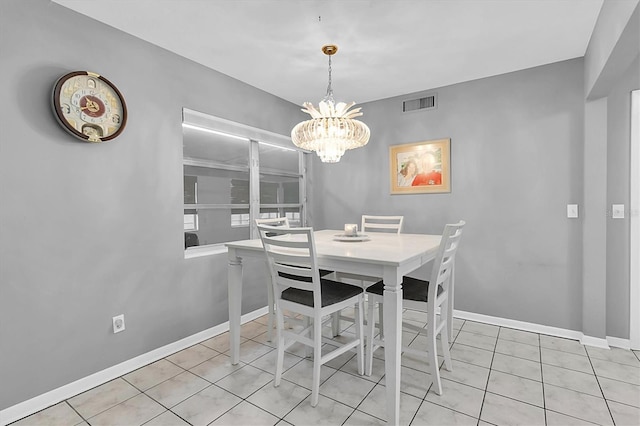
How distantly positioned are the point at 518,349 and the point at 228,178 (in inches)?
118

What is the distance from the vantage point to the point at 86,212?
6.82ft

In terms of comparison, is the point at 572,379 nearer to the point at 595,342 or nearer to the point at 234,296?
the point at 595,342

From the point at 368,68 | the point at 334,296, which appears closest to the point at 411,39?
the point at 368,68

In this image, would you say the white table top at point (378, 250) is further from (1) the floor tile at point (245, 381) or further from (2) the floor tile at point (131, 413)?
(2) the floor tile at point (131, 413)

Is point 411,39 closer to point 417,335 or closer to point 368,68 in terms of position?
point 368,68

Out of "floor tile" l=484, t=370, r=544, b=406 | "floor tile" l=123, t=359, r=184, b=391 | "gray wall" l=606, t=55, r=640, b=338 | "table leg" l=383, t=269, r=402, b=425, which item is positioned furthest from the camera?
"gray wall" l=606, t=55, r=640, b=338

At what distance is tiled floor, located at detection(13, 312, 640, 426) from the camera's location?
1.75m

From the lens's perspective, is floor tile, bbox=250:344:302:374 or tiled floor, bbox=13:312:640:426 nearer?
tiled floor, bbox=13:312:640:426

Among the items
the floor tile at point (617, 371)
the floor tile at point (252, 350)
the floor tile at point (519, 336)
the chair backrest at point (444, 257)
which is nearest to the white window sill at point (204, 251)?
the floor tile at point (252, 350)

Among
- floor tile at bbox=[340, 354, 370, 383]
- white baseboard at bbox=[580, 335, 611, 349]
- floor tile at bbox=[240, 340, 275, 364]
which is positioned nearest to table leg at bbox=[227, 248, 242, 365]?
floor tile at bbox=[240, 340, 275, 364]

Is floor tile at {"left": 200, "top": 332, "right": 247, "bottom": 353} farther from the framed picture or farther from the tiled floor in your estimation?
the framed picture

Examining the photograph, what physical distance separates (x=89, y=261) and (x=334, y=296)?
64.1 inches

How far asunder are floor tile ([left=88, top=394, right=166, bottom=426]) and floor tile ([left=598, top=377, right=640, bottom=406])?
2.68 metres

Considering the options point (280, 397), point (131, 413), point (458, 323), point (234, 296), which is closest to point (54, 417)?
point (131, 413)
